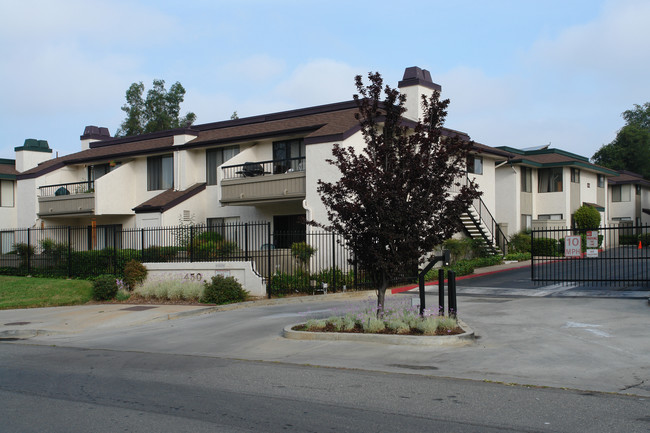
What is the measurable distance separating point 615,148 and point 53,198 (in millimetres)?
60013

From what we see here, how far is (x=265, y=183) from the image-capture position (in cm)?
2567

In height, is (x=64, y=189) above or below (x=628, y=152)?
below

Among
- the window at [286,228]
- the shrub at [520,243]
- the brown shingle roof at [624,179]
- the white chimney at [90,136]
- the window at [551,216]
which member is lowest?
the shrub at [520,243]

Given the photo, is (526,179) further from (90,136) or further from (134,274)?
(90,136)

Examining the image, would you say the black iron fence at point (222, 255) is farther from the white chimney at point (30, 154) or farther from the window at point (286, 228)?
the white chimney at point (30, 154)

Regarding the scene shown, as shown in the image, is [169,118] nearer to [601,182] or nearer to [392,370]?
[601,182]

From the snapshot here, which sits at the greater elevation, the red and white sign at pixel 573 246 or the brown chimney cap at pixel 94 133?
the brown chimney cap at pixel 94 133

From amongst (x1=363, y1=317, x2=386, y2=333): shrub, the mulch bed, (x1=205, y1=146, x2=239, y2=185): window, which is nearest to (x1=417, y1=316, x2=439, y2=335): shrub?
the mulch bed

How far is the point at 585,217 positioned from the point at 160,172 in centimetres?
2588

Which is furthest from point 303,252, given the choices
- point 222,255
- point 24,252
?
point 24,252

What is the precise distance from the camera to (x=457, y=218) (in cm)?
1276

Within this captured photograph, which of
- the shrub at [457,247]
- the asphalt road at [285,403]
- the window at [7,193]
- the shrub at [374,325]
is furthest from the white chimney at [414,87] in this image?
the window at [7,193]

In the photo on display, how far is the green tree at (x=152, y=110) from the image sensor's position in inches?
2335

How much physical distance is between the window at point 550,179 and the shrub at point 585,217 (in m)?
1.91
